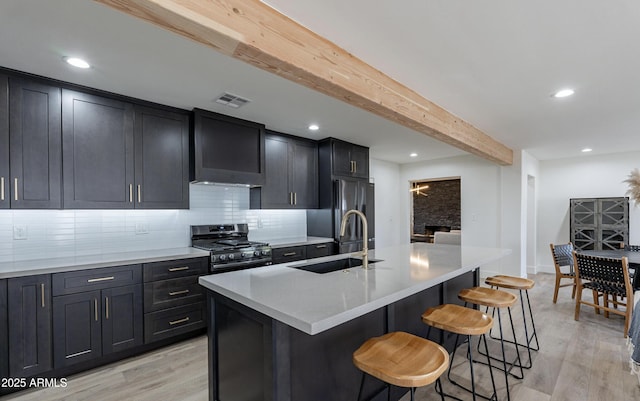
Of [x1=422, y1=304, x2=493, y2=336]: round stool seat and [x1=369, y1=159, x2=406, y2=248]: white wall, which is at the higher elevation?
[x1=369, y1=159, x2=406, y2=248]: white wall

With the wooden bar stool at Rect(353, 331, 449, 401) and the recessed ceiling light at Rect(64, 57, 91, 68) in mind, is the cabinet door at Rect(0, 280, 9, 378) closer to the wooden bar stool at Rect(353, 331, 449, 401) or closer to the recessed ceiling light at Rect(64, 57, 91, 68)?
the recessed ceiling light at Rect(64, 57, 91, 68)

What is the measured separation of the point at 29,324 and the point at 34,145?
4.51 feet

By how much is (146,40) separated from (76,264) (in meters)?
1.83

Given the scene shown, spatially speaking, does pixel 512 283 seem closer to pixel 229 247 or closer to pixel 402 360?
pixel 402 360

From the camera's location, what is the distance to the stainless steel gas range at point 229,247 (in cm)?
319

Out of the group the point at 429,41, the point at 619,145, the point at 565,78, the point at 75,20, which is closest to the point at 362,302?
the point at 429,41

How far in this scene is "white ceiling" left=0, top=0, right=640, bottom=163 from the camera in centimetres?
164

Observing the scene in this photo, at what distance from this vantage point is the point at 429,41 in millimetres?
1924

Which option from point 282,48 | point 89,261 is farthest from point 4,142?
point 282,48

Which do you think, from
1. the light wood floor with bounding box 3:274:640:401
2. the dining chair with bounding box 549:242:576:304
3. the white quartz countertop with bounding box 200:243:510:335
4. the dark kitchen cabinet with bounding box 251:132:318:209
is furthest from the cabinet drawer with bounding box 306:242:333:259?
the dining chair with bounding box 549:242:576:304

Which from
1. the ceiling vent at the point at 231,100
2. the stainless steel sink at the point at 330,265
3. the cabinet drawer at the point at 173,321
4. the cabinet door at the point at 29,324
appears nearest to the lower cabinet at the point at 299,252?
the cabinet drawer at the point at 173,321

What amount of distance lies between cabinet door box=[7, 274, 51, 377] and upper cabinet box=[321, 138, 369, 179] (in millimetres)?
3413

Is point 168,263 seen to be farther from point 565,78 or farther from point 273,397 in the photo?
point 565,78

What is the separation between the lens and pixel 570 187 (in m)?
5.98
